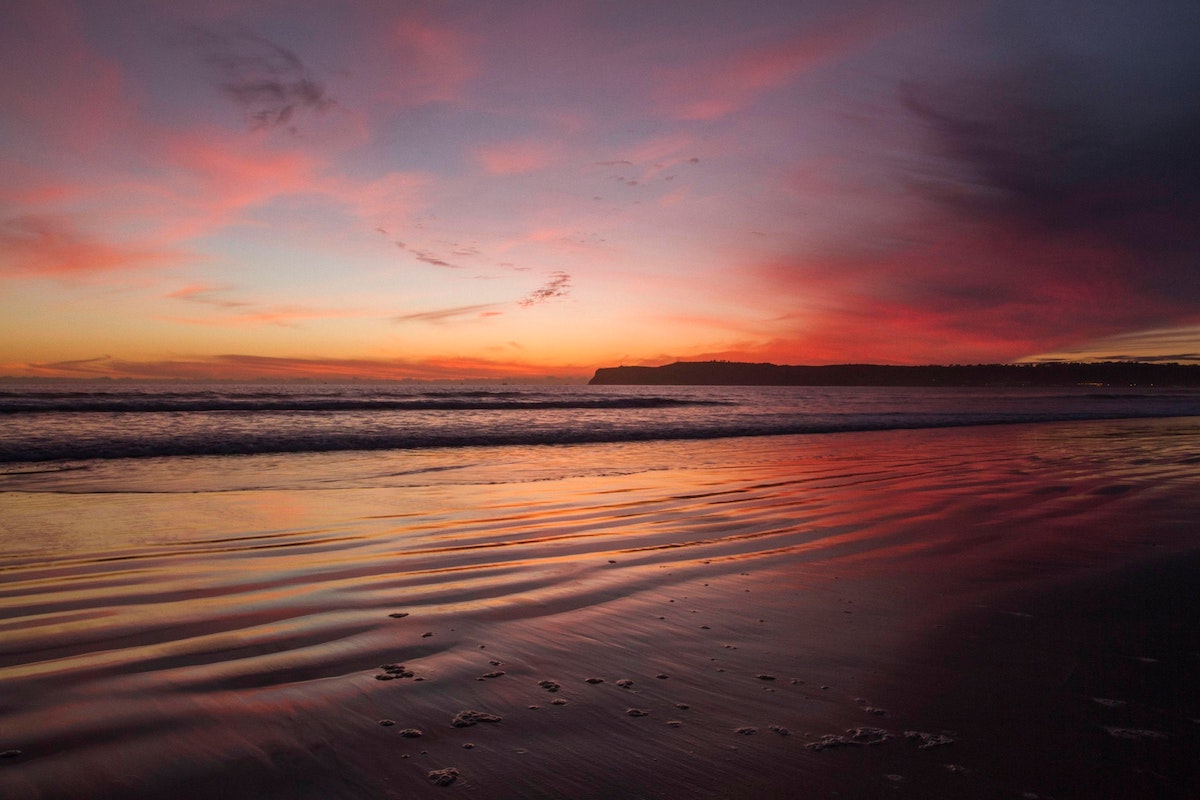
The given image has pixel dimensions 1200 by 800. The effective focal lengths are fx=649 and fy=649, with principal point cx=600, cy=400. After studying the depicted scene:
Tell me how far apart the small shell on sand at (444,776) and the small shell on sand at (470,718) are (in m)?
0.31

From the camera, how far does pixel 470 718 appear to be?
260cm

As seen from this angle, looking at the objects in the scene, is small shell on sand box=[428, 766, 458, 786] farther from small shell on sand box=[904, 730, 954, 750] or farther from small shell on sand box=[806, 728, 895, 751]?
small shell on sand box=[904, 730, 954, 750]

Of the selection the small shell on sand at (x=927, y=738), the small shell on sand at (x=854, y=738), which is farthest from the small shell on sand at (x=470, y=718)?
the small shell on sand at (x=927, y=738)

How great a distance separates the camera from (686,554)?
5.47m

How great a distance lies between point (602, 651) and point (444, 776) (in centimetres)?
128

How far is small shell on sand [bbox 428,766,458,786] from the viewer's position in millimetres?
2162

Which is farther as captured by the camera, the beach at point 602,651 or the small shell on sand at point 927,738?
the small shell on sand at point 927,738

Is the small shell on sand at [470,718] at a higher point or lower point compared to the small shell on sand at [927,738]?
lower

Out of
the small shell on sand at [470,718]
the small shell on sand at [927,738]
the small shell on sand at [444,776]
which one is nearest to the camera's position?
the small shell on sand at [444,776]

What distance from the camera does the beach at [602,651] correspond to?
7.34 feet

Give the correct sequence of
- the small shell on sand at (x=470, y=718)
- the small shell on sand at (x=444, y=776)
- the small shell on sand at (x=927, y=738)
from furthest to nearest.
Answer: the small shell on sand at (x=470, y=718) < the small shell on sand at (x=927, y=738) < the small shell on sand at (x=444, y=776)

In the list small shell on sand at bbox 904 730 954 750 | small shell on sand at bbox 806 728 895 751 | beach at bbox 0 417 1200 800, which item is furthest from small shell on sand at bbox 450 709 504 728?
small shell on sand at bbox 904 730 954 750

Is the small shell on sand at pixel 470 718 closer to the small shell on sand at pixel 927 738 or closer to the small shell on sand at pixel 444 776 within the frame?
the small shell on sand at pixel 444 776

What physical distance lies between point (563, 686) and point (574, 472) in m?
8.78
